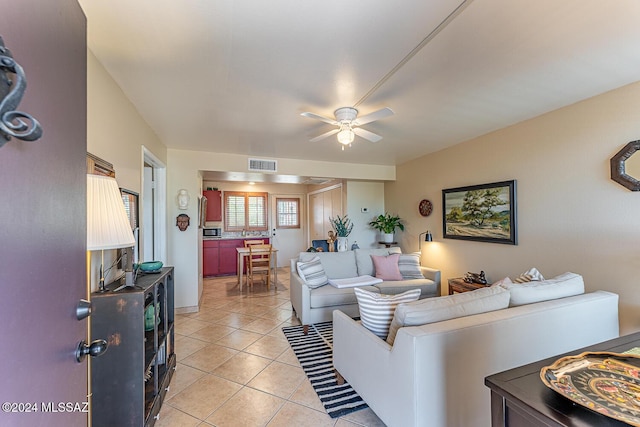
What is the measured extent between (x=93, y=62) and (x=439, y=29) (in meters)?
2.15

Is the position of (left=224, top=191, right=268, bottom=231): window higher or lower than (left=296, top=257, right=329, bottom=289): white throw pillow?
higher

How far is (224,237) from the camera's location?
686cm

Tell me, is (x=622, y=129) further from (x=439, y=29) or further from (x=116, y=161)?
(x=116, y=161)

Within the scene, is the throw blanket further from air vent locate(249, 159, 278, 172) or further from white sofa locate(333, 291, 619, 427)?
air vent locate(249, 159, 278, 172)

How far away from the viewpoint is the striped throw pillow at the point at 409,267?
3.98 meters

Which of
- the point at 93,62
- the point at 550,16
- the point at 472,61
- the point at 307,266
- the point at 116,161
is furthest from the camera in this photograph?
the point at 307,266

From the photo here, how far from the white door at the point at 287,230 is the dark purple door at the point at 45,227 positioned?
22.0ft

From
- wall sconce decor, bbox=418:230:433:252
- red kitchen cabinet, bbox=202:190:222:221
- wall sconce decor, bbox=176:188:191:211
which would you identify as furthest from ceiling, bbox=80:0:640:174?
red kitchen cabinet, bbox=202:190:222:221

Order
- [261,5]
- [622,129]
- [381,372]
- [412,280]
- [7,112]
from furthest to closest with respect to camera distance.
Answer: [412,280] < [622,129] < [381,372] < [261,5] < [7,112]

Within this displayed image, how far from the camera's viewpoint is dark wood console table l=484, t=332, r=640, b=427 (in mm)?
734

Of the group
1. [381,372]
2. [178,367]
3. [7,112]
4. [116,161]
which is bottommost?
[178,367]

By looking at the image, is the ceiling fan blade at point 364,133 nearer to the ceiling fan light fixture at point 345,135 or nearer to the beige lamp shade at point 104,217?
Answer: the ceiling fan light fixture at point 345,135

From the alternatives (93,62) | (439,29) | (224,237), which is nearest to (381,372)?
(439,29)

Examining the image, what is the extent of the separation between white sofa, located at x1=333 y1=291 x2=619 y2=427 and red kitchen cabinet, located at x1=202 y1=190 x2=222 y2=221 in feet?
18.4
